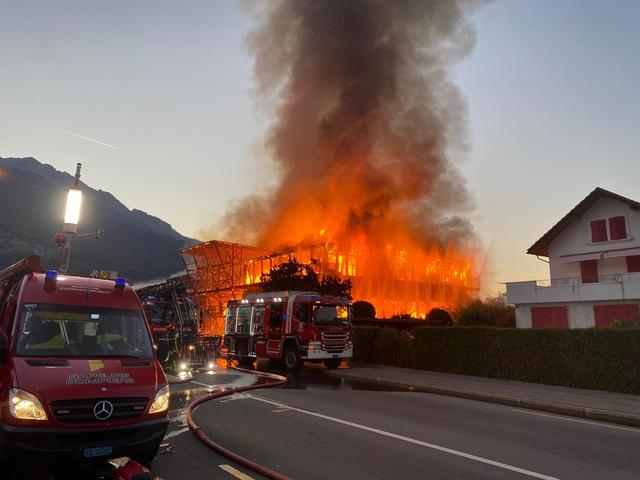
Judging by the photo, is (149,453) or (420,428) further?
(420,428)

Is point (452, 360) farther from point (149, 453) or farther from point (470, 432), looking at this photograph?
point (149, 453)

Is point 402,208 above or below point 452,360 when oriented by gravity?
above

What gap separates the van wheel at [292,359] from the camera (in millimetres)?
17228

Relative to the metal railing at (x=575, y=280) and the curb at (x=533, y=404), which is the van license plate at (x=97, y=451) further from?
the metal railing at (x=575, y=280)

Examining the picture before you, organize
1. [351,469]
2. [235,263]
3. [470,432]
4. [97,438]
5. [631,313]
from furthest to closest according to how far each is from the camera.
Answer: [235,263]
[631,313]
[470,432]
[351,469]
[97,438]

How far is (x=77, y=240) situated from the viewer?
116m

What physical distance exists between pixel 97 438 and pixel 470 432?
5654 mm

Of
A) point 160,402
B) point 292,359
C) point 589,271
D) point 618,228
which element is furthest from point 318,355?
point 618,228

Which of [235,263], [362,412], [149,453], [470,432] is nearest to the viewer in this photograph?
[149,453]

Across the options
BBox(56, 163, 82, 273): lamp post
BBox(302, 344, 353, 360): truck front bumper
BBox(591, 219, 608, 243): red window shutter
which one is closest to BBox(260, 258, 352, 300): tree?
BBox(302, 344, 353, 360): truck front bumper

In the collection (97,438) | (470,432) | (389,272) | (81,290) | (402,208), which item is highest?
(402,208)

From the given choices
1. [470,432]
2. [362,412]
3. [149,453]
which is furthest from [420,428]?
[149,453]

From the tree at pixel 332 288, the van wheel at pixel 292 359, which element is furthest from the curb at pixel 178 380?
the tree at pixel 332 288

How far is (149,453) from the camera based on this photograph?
4863mm
